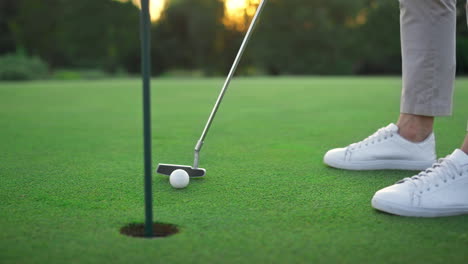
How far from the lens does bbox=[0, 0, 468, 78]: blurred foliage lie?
28922 mm

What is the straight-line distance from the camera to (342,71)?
29250 mm

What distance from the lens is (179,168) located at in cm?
178

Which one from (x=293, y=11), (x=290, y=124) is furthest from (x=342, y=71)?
(x=290, y=124)

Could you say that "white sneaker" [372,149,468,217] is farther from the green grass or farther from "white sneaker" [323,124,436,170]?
"white sneaker" [323,124,436,170]

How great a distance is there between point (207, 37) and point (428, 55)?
31.7 m

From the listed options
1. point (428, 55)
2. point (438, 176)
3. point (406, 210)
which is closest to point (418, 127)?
point (428, 55)

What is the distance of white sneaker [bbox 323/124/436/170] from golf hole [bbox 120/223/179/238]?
98cm

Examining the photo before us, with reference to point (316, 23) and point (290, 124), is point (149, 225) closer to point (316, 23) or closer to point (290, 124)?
point (290, 124)

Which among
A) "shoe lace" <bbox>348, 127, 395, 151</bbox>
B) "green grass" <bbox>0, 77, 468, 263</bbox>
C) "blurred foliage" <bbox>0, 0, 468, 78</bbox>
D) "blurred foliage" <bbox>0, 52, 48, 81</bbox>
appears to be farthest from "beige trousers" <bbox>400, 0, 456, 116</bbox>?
"blurred foliage" <bbox>0, 0, 468, 78</bbox>

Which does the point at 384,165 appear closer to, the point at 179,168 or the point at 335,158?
the point at 335,158

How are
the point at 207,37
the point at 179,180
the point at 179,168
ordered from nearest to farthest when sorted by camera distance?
1. the point at 179,180
2. the point at 179,168
3. the point at 207,37

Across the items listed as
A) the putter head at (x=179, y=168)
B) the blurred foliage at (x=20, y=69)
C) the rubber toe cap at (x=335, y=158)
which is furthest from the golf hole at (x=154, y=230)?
the blurred foliage at (x=20, y=69)

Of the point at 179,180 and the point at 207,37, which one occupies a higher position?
the point at 207,37

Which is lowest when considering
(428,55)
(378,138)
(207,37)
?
(378,138)
